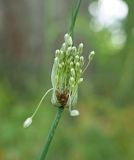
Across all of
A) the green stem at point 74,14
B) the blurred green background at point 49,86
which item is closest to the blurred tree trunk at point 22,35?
the blurred green background at point 49,86

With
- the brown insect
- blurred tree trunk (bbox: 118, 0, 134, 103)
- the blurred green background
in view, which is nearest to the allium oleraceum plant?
the brown insect

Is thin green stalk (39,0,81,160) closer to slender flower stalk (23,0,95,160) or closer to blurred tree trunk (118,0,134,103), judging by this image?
slender flower stalk (23,0,95,160)

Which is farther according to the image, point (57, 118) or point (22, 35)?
point (22, 35)

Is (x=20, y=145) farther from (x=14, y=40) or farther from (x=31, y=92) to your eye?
(x=14, y=40)

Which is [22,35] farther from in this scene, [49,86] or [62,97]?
[62,97]

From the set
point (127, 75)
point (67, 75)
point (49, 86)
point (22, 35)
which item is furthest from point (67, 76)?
point (22, 35)
